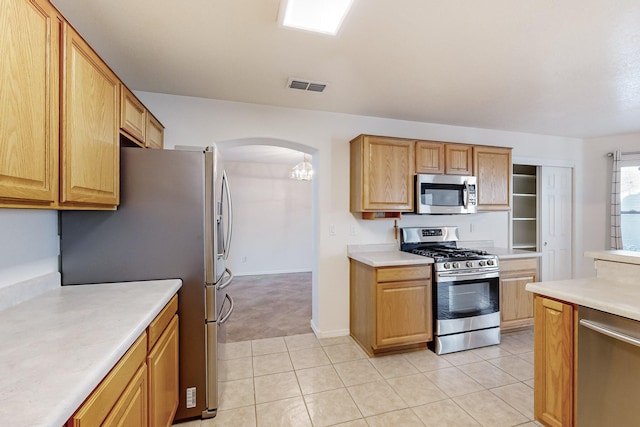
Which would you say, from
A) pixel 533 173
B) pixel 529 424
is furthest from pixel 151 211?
pixel 533 173

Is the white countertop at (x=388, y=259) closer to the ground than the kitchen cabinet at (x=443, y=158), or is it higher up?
closer to the ground

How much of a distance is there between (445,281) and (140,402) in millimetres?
2513

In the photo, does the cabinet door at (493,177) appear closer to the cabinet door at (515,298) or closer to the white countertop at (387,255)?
the white countertop at (387,255)

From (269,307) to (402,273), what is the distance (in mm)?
2251

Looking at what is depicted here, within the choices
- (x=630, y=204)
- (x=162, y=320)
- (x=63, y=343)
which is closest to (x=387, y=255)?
(x=162, y=320)

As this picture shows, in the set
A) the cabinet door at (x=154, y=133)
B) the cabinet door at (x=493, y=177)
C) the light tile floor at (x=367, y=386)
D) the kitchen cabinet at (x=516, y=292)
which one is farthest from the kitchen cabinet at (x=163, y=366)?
the cabinet door at (x=493, y=177)

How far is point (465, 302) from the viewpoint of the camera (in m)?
2.85

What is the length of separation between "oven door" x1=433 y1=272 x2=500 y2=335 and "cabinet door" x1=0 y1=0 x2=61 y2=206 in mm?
2856

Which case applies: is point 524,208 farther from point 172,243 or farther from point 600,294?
point 172,243

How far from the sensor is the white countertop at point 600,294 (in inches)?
52.1

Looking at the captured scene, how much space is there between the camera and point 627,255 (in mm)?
1718

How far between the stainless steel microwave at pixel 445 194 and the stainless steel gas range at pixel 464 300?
0.48 m

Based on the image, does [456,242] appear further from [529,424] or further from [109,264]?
[109,264]

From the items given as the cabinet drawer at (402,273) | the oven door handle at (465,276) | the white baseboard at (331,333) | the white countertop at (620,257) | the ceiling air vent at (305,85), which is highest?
the ceiling air vent at (305,85)
